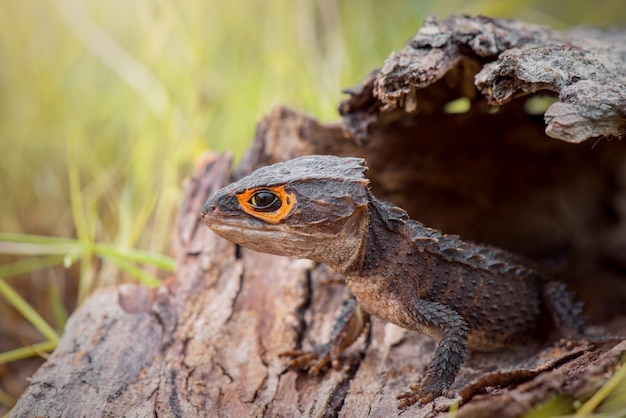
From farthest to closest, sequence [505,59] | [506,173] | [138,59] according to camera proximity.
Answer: [138,59] → [506,173] → [505,59]

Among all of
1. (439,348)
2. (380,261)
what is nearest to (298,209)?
(380,261)

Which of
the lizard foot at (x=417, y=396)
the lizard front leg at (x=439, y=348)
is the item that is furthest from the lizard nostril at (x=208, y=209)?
the lizard foot at (x=417, y=396)

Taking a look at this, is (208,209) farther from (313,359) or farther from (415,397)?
Answer: (415,397)

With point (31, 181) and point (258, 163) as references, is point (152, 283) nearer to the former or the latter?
point (258, 163)

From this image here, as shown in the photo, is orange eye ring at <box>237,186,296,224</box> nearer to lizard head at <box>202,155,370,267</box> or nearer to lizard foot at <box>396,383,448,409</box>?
lizard head at <box>202,155,370,267</box>

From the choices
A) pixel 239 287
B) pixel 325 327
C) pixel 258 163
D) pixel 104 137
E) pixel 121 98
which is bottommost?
pixel 325 327

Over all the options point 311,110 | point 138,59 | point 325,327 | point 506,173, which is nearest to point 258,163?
point 325,327

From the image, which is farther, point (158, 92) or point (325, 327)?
point (158, 92)
